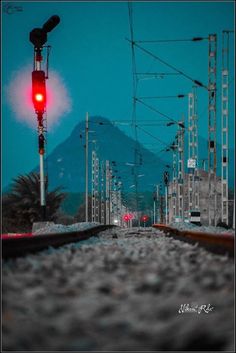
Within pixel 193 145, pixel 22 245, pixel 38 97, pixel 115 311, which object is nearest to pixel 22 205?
pixel 193 145

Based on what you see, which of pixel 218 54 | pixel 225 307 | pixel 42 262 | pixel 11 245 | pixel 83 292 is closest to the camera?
pixel 225 307

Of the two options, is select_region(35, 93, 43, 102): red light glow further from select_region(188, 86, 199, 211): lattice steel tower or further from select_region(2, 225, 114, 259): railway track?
select_region(188, 86, 199, 211): lattice steel tower

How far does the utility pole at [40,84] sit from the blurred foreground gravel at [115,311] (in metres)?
11.1

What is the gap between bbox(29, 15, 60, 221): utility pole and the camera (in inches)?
575

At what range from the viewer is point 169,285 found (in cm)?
322

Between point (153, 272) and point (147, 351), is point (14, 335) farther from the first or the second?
point (153, 272)

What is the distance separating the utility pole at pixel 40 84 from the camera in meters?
14.6

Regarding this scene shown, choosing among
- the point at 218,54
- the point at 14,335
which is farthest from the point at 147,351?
the point at 218,54

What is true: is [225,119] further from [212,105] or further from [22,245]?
[22,245]

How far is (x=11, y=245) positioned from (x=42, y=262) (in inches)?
40.5

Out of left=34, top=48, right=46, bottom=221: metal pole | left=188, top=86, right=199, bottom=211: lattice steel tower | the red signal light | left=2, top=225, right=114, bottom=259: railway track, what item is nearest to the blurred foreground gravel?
left=2, top=225, right=114, bottom=259: railway track

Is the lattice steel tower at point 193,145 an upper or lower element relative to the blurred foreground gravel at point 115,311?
upper

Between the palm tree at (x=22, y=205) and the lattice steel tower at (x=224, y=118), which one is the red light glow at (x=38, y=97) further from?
the palm tree at (x=22, y=205)

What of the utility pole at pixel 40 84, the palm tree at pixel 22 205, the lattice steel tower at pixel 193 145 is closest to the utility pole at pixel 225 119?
the lattice steel tower at pixel 193 145
